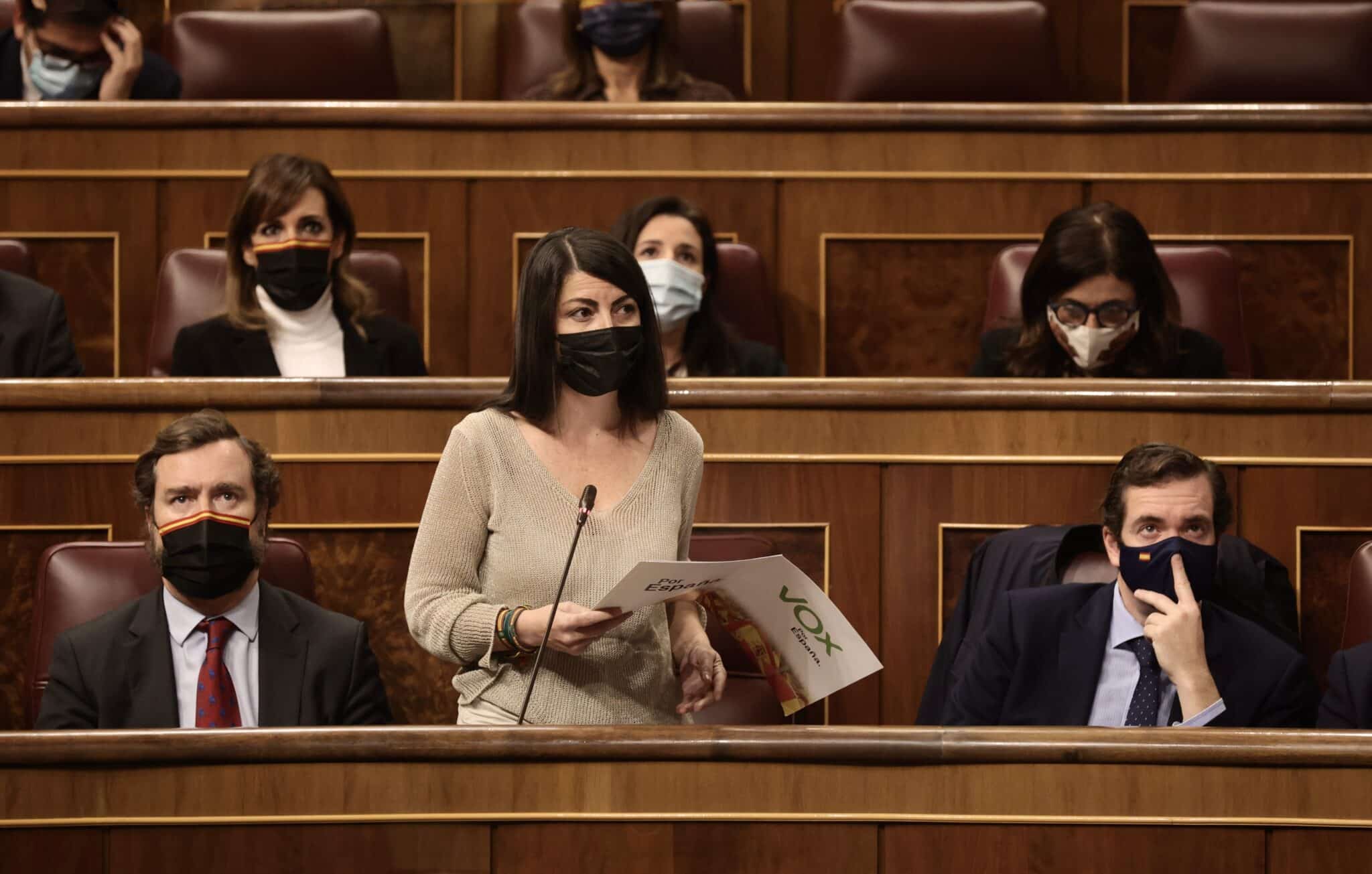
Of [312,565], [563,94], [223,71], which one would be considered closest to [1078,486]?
[312,565]

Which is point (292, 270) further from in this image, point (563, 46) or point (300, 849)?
point (300, 849)

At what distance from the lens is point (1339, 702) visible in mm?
1126

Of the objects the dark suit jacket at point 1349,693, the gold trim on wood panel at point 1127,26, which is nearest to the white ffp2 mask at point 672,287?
the dark suit jacket at point 1349,693

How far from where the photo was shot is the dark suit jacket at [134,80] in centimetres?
191

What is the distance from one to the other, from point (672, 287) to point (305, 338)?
0.33 metres

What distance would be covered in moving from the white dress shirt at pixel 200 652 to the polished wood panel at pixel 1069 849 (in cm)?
50

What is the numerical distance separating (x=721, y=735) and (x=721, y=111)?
989mm

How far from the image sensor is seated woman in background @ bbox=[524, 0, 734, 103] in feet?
6.16

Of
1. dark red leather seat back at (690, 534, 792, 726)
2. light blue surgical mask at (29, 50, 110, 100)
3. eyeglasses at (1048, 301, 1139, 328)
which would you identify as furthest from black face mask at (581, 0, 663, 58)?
dark red leather seat back at (690, 534, 792, 726)

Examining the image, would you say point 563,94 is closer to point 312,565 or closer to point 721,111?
point 721,111

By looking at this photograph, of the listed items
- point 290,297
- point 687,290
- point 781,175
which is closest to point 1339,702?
point 687,290

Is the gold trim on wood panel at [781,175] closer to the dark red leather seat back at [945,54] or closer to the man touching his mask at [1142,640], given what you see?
the dark red leather seat back at [945,54]

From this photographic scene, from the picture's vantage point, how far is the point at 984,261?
1724 millimetres

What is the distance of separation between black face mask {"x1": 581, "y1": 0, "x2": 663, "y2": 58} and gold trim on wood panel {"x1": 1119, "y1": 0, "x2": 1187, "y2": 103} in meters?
0.67
